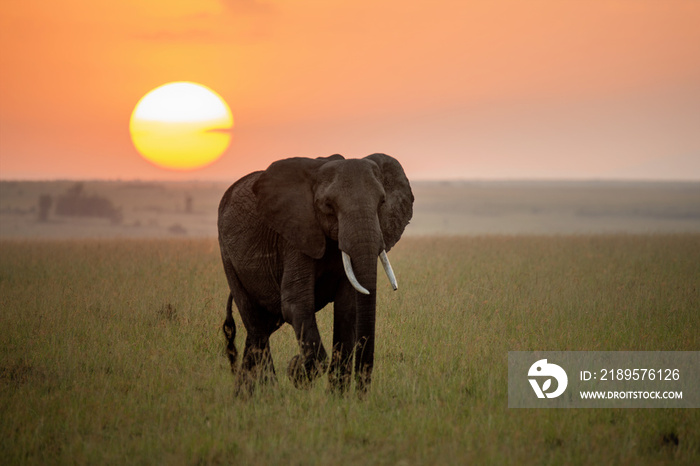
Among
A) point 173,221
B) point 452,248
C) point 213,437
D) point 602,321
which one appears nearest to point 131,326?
point 213,437

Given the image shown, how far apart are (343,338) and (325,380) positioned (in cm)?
70

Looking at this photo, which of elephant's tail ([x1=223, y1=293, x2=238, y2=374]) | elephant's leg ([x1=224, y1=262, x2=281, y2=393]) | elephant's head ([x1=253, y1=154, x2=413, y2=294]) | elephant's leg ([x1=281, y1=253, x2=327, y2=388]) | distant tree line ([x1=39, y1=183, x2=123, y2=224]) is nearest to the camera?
elephant's head ([x1=253, y1=154, x2=413, y2=294])

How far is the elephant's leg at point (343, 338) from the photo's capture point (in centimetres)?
760

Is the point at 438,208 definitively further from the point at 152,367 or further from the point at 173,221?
the point at 152,367

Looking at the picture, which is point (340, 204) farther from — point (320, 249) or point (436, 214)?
point (436, 214)

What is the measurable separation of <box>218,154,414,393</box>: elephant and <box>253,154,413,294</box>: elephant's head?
1 cm

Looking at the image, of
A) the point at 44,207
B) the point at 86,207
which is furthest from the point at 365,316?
the point at 86,207

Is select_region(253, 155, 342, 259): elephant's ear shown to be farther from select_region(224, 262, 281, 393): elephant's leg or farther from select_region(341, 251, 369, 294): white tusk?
select_region(224, 262, 281, 393): elephant's leg

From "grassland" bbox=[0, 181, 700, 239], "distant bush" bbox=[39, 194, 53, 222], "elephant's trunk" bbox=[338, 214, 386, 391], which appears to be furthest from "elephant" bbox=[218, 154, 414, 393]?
"distant bush" bbox=[39, 194, 53, 222]

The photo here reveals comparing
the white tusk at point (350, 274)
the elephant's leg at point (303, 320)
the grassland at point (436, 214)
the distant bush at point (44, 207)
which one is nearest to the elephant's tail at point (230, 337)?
the elephant's leg at point (303, 320)

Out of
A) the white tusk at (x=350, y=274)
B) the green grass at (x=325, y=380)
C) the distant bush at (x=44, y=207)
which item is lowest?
the green grass at (x=325, y=380)

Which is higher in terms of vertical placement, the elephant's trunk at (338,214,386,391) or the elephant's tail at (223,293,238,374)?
the elephant's trunk at (338,214,386,391)

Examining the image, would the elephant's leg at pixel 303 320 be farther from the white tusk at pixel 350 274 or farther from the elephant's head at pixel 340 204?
the white tusk at pixel 350 274

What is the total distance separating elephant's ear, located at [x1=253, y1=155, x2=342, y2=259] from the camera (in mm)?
7457
